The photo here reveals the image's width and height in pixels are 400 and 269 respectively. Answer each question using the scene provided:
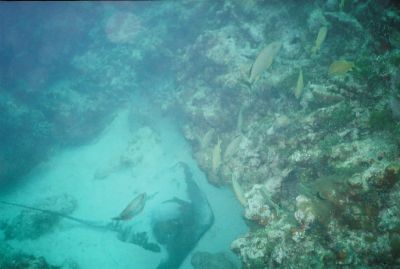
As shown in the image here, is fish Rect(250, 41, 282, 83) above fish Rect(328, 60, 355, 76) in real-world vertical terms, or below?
above

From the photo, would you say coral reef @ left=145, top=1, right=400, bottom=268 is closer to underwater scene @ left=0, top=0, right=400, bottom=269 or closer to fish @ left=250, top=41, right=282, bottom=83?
underwater scene @ left=0, top=0, right=400, bottom=269

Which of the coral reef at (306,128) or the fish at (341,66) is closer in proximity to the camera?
the coral reef at (306,128)

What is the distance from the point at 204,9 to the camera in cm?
1154

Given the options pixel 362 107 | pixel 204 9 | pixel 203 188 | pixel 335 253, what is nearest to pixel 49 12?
pixel 204 9

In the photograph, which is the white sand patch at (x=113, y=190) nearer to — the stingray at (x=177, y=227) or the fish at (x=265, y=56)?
the stingray at (x=177, y=227)

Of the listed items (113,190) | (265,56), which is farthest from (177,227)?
(265,56)

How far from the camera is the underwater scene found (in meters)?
4.54

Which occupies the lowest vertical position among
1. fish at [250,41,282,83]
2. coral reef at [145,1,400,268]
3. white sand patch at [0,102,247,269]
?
white sand patch at [0,102,247,269]

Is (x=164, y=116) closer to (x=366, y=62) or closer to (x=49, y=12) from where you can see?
(x=366, y=62)

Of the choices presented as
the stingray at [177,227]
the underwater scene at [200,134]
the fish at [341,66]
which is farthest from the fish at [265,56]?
the stingray at [177,227]

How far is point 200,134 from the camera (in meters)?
9.88

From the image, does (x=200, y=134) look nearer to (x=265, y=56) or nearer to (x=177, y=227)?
(x=177, y=227)

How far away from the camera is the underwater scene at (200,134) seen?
4.54 meters

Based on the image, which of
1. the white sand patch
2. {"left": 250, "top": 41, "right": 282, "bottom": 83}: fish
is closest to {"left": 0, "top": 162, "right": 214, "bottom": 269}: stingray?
the white sand patch
